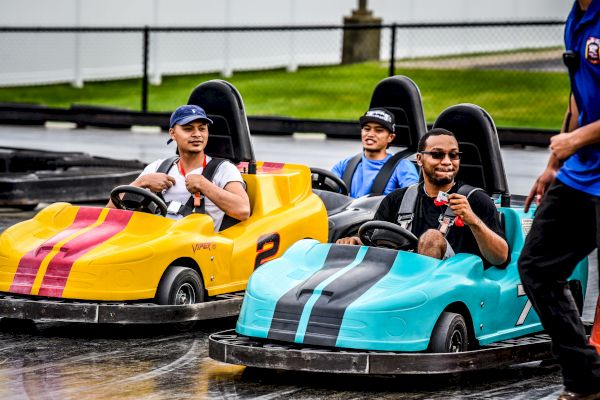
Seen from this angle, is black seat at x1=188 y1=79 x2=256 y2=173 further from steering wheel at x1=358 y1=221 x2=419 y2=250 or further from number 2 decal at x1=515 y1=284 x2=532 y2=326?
number 2 decal at x1=515 y1=284 x2=532 y2=326

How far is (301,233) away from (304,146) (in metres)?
11.1

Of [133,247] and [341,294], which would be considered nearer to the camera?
[341,294]

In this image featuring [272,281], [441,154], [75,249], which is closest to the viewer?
[272,281]

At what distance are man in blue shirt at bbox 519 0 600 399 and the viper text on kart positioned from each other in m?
2.36

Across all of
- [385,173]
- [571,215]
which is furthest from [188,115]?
[571,215]

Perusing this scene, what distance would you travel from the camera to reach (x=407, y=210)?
22.5 feet

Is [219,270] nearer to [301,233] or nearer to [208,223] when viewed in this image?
[208,223]

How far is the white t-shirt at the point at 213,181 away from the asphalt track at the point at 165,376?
636mm

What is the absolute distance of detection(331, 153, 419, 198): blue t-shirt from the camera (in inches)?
368

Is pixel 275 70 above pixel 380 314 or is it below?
above

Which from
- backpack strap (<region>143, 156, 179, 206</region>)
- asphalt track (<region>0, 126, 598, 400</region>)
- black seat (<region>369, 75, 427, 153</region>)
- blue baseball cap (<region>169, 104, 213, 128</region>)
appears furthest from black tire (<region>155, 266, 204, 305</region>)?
black seat (<region>369, 75, 427, 153</region>)

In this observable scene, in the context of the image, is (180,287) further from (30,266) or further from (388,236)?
(388,236)

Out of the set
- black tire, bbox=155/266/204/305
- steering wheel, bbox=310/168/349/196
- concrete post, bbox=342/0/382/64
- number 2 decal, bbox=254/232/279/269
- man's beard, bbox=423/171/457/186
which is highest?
concrete post, bbox=342/0/382/64

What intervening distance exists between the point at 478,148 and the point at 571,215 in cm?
205
